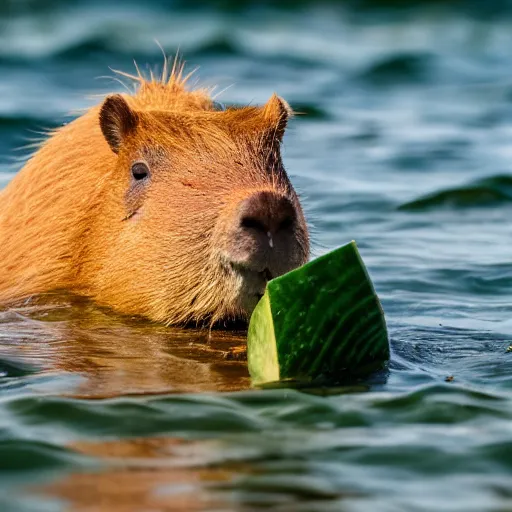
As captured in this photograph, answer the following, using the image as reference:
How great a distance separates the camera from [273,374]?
19.7 ft

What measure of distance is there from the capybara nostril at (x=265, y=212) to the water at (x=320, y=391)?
714mm

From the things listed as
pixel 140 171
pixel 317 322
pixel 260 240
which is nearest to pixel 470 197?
pixel 140 171

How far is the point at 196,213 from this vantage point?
23.3 feet

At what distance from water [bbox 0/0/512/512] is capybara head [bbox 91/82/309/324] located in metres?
0.24

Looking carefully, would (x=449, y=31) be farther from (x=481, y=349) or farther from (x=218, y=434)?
(x=218, y=434)

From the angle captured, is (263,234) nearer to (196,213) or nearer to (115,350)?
(196,213)

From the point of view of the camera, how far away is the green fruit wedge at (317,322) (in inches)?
233

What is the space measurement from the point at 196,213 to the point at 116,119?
0.90 meters

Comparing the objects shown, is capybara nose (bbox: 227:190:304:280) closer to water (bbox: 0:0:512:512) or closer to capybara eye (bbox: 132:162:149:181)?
water (bbox: 0:0:512:512)

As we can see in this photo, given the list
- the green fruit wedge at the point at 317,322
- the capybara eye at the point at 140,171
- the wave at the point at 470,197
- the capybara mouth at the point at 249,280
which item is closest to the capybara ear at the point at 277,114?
the capybara eye at the point at 140,171

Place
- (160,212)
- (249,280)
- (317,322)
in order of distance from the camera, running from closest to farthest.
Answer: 1. (317,322)
2. (249,280)
3. (160,212)

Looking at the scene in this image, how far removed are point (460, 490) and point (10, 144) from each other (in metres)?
9.31

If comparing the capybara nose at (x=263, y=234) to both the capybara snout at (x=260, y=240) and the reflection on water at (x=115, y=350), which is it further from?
the reflection on water at (x=115, y=350)

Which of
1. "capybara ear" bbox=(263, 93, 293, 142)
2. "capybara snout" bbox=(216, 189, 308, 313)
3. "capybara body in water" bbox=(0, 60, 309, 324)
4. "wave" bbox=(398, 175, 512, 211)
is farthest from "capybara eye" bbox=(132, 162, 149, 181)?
"wave" bbox=(398, 175, 512, 211)
